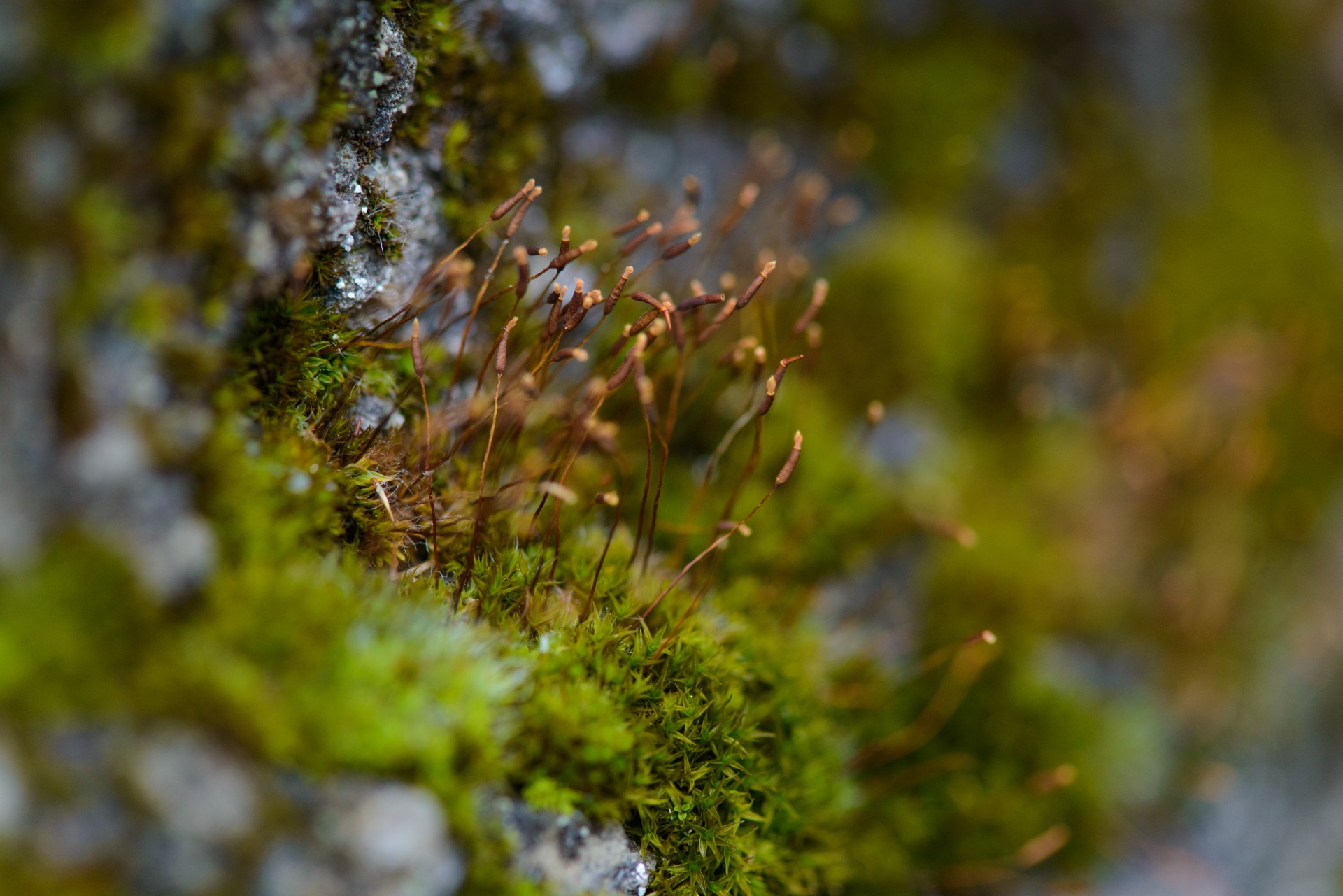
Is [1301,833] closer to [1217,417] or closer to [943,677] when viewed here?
[1217,417]

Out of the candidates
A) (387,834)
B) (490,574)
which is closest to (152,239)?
(490,574)

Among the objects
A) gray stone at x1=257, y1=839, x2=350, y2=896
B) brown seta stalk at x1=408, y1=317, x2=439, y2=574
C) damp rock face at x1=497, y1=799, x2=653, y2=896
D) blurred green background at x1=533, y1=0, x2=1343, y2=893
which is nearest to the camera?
gray stone at x1=257, y1=839, x2=350, y2=896

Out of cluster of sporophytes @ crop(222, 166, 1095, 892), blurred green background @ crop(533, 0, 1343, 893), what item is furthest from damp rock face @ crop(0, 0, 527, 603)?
blurred green background @ crop(533, 0, 1343, 893)

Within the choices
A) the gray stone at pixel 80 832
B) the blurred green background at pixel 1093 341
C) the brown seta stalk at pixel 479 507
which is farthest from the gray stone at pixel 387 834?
the blurred green background at pixel 1093 341

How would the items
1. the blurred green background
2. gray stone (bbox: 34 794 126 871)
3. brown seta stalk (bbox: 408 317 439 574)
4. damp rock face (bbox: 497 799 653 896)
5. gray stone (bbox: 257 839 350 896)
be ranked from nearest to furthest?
gray stone (bbox: 34 794 126 871) < gray stone (bbox: 257 839 350 896) < damp rock face (bbox: 497 799 653 896) < brown seta stalk (bbox: 408 317 439 574) < the blurred green background

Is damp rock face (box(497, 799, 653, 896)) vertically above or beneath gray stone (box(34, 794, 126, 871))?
beneath

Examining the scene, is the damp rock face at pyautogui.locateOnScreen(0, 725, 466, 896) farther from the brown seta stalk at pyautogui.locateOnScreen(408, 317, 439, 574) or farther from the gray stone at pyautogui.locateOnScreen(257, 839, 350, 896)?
the brown seta stalk at pyautogui.locateOnScreen(408, 317, 439, 574)

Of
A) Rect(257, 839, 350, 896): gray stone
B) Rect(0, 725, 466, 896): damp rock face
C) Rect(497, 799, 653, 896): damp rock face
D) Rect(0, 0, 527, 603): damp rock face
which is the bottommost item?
Rect(497, 799, 653, 896): damp rock face

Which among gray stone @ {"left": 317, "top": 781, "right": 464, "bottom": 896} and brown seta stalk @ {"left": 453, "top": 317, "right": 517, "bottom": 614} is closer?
gray stone @ {"left": 317, "top": 781, "right": 464, "bottom": 896}
